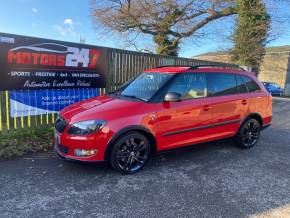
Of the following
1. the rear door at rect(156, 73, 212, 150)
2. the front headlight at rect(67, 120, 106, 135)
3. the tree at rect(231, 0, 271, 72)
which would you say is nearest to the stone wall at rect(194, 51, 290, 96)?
the tree at rect(231, 0, 271, 72)

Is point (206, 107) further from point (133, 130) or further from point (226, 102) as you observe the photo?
point (133, 130)

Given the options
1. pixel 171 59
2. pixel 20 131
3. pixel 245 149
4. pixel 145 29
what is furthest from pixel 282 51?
pixel 20 131

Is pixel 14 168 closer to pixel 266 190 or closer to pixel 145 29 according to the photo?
pixel 266 190

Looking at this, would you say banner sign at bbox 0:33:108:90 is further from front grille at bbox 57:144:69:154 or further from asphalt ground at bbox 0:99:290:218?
front grille at bbox 57:144:69:154

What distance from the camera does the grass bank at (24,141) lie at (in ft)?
16.1

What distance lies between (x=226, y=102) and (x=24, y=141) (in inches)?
Answer: 167

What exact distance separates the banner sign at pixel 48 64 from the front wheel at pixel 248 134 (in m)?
4.05

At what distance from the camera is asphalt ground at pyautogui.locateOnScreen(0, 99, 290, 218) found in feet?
10.2

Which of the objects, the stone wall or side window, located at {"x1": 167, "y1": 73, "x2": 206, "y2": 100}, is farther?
the stone wall

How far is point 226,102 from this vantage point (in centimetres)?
512

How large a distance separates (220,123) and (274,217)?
2.25 meters

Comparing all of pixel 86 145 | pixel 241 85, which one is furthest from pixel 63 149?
pixel 241 85

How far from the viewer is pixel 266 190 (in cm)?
373

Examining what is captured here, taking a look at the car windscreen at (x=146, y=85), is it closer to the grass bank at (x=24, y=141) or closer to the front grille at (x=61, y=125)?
the front grille at (x=61, y=125)
